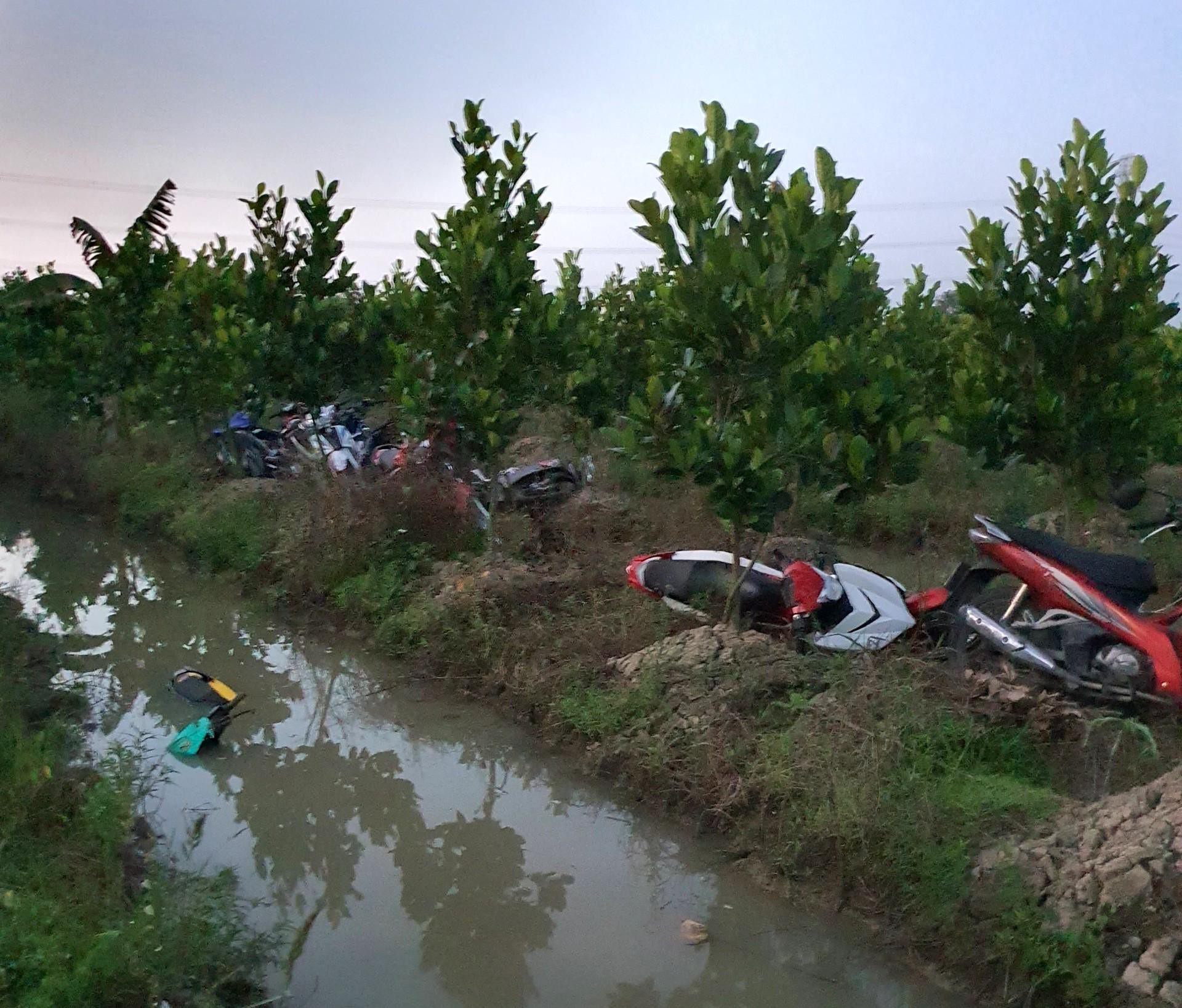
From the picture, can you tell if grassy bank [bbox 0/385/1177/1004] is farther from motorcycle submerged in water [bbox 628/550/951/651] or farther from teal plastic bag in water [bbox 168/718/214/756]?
teal plastic bag in water [bbox 168/718/214/756]

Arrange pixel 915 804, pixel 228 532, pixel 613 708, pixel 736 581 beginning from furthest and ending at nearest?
pixel 228 532
pixel 736 581
pixel 613 708
pixel 915 804

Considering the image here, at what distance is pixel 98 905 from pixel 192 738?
2.34 metres

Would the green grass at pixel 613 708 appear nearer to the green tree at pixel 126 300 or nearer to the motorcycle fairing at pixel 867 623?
the motorcycle fairing at pixel 867 623

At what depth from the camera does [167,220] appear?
15703mm

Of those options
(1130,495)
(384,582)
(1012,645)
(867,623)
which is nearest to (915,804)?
(1012,645)

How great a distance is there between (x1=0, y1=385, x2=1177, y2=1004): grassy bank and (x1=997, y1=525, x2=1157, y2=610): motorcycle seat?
756 millimetres

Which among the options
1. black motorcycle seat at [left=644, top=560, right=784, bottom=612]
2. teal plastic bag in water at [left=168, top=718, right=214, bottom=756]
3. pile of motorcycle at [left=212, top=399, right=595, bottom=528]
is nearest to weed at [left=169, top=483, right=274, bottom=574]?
pile of motorcycle at [left=212, top=399, right=595, bottom=528]

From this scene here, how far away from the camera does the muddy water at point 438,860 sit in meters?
3.85

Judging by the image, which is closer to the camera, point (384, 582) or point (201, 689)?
point (201, 689)

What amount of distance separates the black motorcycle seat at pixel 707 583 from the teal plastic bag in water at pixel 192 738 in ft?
9.37

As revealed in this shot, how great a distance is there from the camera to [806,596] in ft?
18.8

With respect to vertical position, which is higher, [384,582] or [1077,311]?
[1077,311]

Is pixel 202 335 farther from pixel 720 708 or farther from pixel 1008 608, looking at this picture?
pixel 1008 608

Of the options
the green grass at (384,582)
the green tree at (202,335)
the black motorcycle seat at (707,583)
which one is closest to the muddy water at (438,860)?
the green grass at (384,582)
